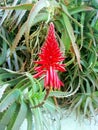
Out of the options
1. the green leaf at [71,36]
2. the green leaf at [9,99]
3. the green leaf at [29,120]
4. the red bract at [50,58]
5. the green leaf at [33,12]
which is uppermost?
the green leaf at [33,12]

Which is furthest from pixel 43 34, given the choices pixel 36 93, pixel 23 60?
pixel 36 93

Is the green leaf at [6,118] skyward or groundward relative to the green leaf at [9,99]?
groundward

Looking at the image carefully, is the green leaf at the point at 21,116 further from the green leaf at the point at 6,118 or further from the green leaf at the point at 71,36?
the green leaf at the point at 71,36

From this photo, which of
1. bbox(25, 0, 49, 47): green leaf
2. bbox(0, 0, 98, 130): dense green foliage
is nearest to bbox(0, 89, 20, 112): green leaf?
bbox(0, 0, 98, 130): dense green foliage

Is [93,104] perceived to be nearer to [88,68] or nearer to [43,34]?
[88,68]

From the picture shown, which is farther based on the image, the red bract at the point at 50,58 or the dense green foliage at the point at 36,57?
the dense green foliage at the point at 36,57

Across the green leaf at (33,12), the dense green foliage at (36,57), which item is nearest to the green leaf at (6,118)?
the dense green foliage at (36,57)
